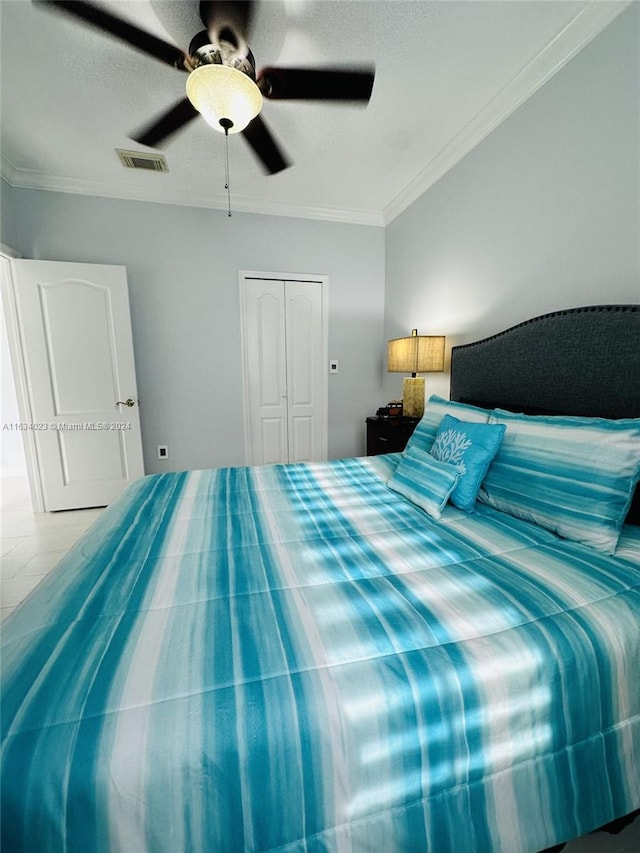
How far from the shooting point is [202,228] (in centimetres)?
323

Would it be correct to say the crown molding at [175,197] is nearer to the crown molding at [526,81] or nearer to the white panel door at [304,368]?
the white panel door at [304,368]

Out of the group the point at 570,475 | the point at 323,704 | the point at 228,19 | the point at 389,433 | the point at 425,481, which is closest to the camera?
the point at 323,704

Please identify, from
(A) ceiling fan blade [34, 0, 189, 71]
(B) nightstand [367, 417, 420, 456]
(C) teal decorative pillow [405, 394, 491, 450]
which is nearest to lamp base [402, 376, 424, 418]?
(B) nightstand [367, 417, 420, 456]

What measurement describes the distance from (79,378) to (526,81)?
3648mm

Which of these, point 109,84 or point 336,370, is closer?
point 109,84

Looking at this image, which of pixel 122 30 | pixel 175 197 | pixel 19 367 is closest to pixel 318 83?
pixel 122 30

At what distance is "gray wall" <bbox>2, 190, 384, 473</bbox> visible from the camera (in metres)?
3.00

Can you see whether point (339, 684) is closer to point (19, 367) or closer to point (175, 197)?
point (19, 367)

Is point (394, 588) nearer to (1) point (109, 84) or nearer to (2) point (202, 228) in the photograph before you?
(1) point (109, 84)

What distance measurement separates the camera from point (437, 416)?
1965 millimetres

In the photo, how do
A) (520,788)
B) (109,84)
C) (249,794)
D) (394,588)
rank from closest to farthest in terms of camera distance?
(249,794)
(520,788)
(394,588)
(109,84)

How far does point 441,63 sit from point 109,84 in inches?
69.7

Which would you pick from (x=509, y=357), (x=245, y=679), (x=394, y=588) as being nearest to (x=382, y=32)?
(x=509, y=357)

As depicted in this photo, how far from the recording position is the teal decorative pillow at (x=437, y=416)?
1.74 meters
